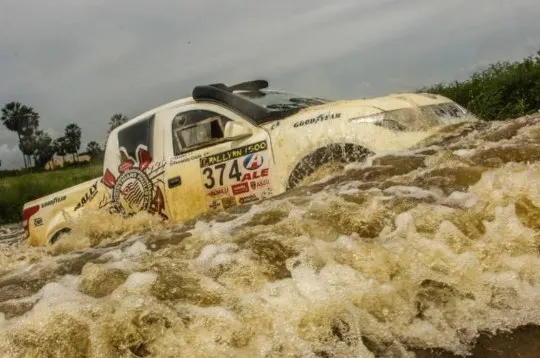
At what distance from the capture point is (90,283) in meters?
3.68

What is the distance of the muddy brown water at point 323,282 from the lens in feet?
9.96

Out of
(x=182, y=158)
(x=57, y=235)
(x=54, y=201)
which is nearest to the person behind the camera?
(x=182, y=158)

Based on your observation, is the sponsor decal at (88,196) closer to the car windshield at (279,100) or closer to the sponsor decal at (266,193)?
the car windshield at (279,100)

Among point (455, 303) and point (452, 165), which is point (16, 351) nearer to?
point (455, 303)

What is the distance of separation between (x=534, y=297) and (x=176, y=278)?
5.88 ft

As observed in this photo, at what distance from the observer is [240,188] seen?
646 centimetres

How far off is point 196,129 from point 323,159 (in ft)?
4.79

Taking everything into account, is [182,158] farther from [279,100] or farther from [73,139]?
[73,139]

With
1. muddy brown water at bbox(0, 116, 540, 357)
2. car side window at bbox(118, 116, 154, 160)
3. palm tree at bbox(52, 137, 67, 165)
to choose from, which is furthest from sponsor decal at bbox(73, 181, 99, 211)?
palm tree at bbox(52, 137, 67, 165)

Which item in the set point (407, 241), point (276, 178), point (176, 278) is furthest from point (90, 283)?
point (276, 178)

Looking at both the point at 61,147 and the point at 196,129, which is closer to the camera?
the point at 196,129

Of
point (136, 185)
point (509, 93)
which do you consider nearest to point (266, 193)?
point (136, 185)

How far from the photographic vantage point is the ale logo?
6414 millimetres

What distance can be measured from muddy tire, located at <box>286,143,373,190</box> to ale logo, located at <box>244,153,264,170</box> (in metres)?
0.35
